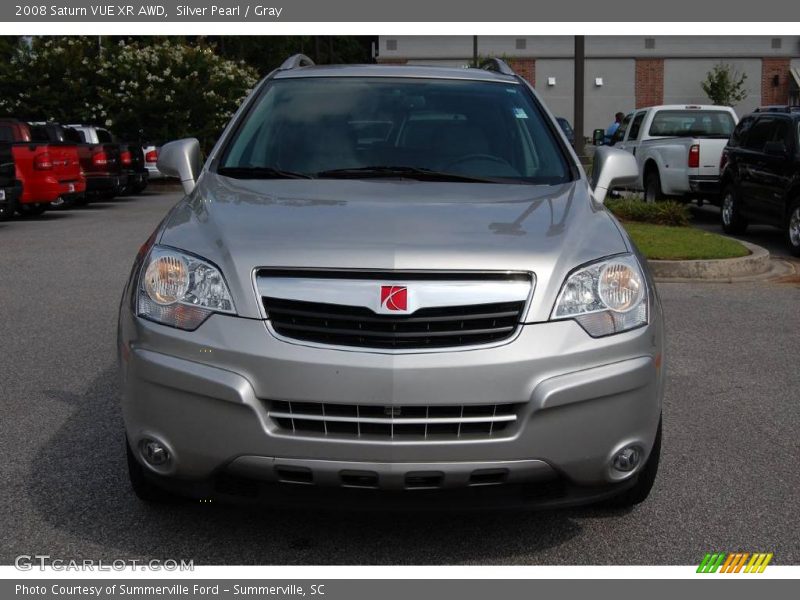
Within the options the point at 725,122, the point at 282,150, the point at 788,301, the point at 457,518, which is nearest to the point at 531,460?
the point at 457,518

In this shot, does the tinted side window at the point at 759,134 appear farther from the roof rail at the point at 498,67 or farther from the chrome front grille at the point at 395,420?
the chrome front grille at the point at 395,420

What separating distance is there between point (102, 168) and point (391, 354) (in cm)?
2065

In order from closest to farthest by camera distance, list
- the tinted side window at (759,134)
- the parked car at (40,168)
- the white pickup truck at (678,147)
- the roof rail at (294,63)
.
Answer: the roof rail at (294,63), the tinted side window at (759,134), the white pickup truck at (678,147), the parked car at (40,168)

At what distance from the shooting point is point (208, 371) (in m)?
3.50

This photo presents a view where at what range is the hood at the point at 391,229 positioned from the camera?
3.55 m

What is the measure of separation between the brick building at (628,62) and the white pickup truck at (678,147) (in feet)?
118

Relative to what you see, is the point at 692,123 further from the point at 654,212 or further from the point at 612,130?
the point at 612,130

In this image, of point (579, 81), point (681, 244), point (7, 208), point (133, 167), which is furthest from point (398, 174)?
point (133, 167)

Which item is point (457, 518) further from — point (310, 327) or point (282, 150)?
point (282, 150)

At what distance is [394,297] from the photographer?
3.47 meters

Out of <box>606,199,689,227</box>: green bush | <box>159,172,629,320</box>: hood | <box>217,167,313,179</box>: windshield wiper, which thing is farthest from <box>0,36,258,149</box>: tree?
<box>159,172,629,320</box>: hood

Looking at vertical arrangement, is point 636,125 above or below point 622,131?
above

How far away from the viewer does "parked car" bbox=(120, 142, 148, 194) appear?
25672 mm

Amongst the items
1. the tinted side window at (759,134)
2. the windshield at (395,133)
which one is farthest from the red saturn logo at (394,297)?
the tinted side window at (759,134)
